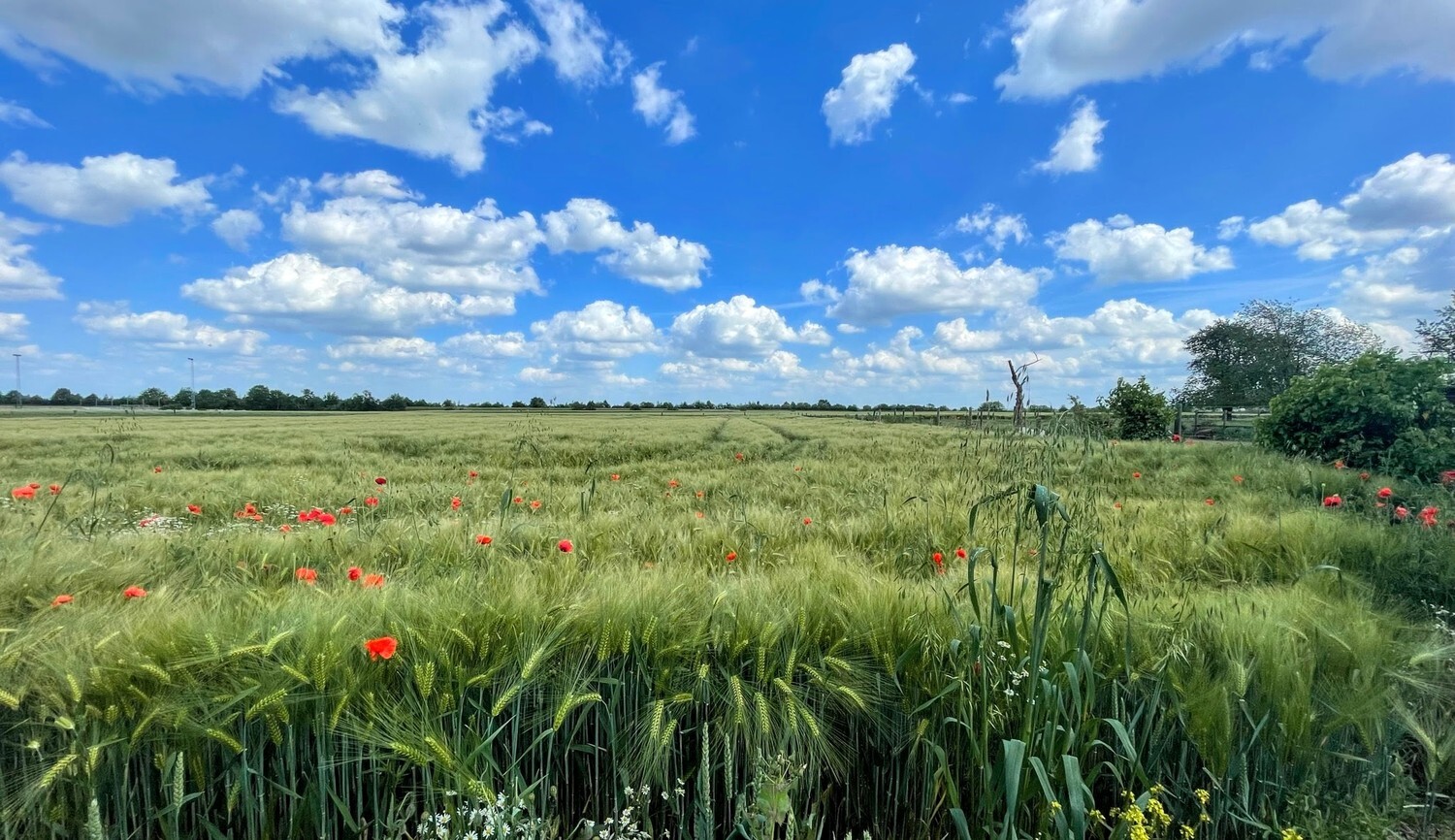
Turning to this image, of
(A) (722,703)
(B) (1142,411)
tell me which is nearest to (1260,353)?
(B) (1142,411)

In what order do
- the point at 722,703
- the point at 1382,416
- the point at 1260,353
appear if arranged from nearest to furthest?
the point at 722,703 → the point at 1382,416 → the point at 1260,353

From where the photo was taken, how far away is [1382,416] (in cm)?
744

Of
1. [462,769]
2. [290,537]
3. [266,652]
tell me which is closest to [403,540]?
[290,537]

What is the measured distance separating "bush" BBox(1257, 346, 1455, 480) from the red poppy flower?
9885 millimetres

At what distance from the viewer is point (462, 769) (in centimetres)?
148

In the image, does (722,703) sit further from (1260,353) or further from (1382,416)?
(1260,353)

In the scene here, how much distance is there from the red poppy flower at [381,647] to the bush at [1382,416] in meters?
9.89

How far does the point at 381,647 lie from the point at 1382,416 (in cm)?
1102

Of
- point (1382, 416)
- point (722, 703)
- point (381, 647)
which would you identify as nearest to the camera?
point (381, 647)

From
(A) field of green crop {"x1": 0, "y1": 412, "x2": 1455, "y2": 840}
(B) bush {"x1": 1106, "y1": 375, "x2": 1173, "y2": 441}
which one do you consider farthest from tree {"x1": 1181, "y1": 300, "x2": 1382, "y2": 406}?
(A) field of green crop {"x1": 0, "y1": 412, "x2": 1455, "y2": 840}

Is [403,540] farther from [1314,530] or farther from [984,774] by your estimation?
[1314,530]

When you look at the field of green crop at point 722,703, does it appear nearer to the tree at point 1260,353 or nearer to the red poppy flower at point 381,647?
the red poppy flower at point 381,647

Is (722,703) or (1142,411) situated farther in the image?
(1142,411)

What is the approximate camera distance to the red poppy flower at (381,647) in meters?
1.55
